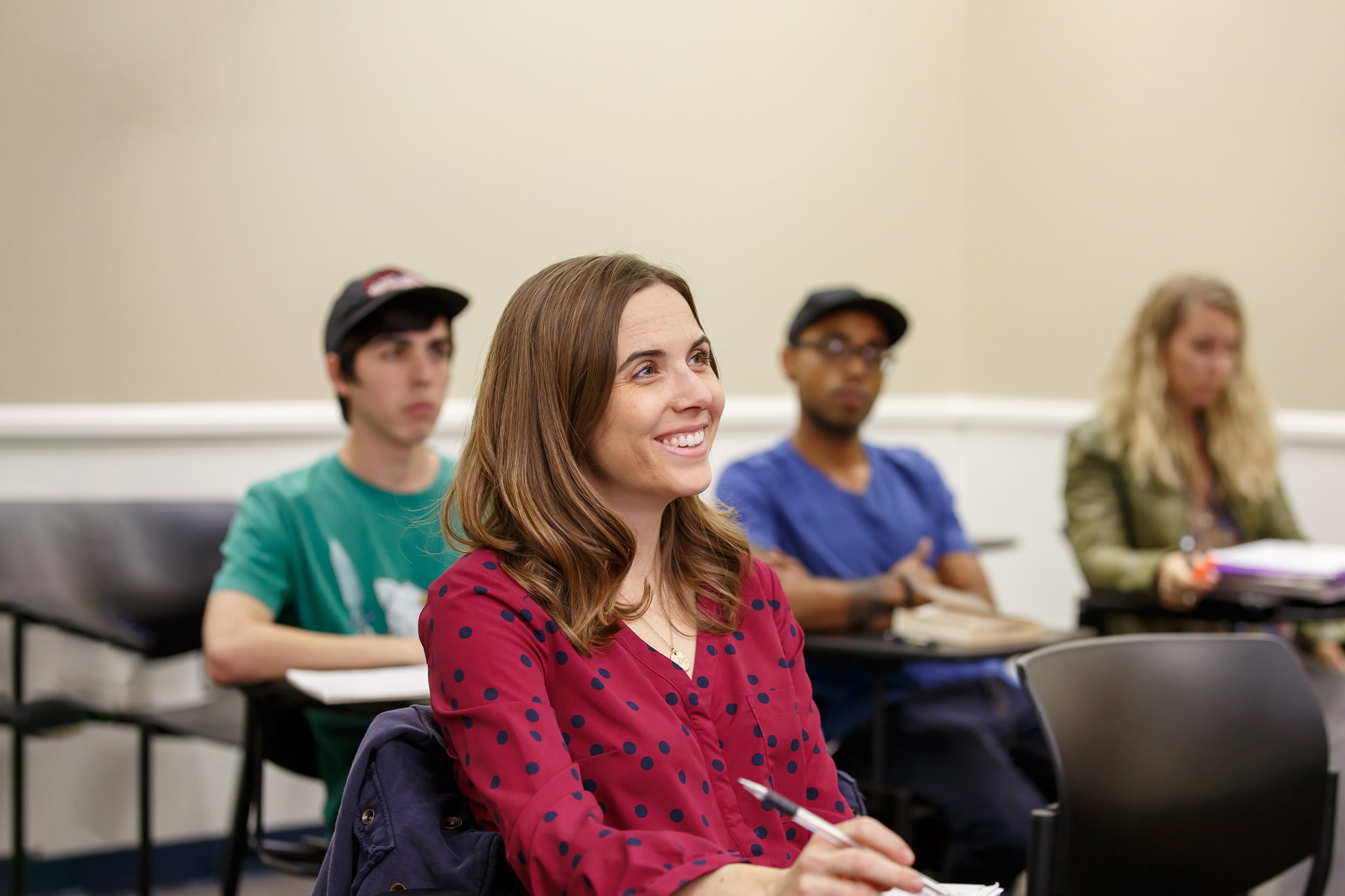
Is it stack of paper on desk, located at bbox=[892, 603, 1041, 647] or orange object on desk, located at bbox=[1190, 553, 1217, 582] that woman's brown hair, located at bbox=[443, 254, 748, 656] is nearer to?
stack of paper on desk, located at bbox=[892, 603, 1041, 647]

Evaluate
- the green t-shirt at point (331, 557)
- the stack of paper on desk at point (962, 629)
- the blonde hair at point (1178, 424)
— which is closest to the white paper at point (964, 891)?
the stack of paper on desk at point (962, 629)

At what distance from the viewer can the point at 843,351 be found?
3.03 metres

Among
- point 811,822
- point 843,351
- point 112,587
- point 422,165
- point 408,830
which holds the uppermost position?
point 422,165

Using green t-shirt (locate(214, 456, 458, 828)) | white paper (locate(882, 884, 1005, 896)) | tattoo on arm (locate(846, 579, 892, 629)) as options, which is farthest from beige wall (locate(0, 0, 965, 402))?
white paper (locate(882, 884, 1005, 896))

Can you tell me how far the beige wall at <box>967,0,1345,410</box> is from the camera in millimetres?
3799

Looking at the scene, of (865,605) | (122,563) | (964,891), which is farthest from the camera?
(122,563)

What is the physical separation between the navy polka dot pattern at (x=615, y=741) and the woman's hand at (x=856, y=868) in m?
0.12

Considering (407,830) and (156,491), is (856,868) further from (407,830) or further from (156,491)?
(156,491)

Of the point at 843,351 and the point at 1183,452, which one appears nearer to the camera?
the point at 843,351

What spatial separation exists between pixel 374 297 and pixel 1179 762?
164 centimetres

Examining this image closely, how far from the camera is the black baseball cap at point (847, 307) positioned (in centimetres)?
300

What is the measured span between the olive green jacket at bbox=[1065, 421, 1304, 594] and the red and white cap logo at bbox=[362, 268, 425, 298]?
1.87 meters

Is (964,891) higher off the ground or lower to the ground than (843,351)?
lower

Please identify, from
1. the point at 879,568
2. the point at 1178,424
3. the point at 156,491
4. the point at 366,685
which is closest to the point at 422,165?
the point at 156,491
